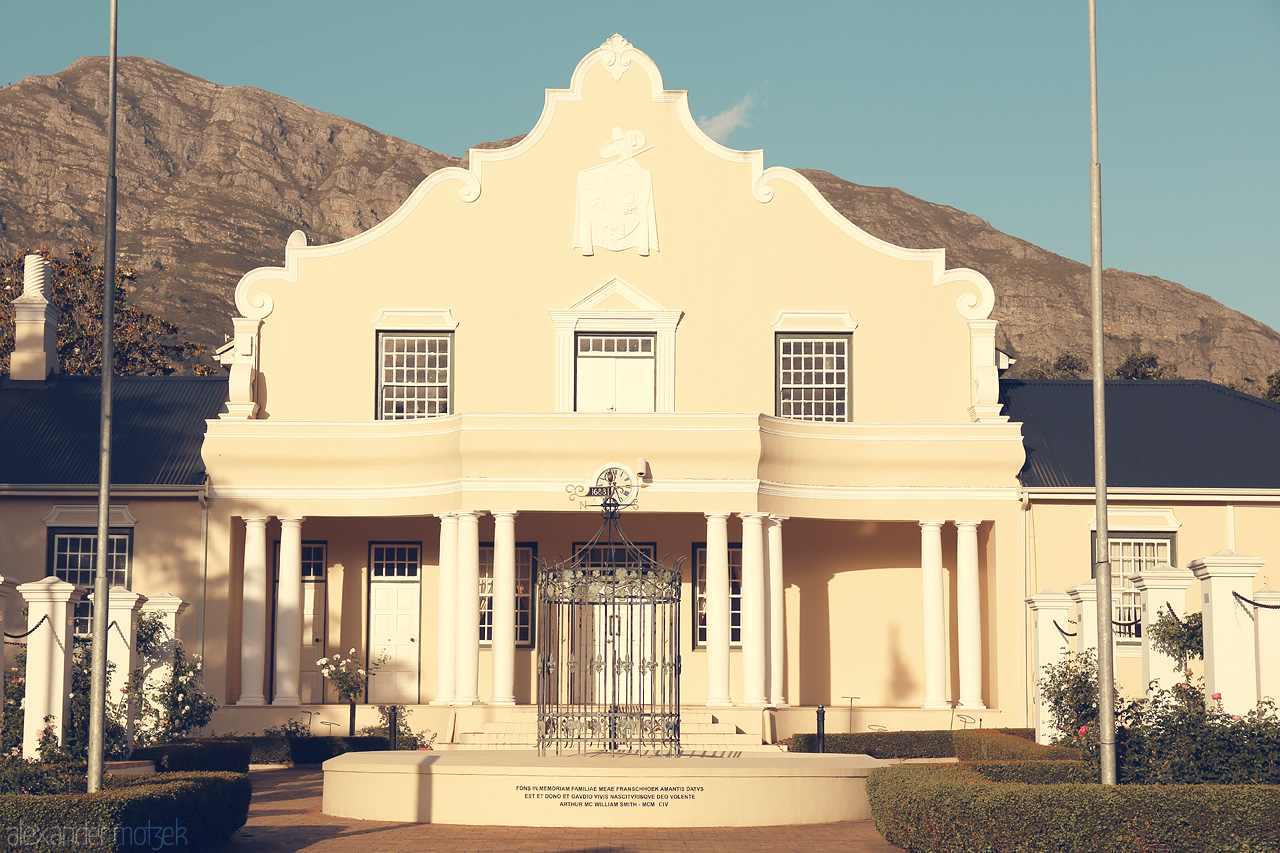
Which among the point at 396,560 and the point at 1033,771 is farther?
the point at 396,560

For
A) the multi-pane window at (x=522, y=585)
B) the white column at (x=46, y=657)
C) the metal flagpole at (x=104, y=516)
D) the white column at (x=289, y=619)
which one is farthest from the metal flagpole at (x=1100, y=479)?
the white column at (x=289, y=619)

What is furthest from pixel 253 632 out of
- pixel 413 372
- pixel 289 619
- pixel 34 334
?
pixel 34 334

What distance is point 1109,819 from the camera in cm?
1475

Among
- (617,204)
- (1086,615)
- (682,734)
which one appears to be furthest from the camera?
(617,204)

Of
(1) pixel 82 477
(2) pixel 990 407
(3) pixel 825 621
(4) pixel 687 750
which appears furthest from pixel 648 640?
(1) pixel 82 477

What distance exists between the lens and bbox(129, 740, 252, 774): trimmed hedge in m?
20.7

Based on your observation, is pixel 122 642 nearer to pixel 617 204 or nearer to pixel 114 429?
pixel 114 429

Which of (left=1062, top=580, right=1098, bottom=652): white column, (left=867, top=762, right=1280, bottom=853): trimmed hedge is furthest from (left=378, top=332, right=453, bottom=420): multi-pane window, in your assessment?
(left=867, top=762, right=1280, bottom=853): trimmed hedge

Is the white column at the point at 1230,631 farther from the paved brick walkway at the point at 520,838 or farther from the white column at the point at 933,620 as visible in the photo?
the white column at the point at 933,620

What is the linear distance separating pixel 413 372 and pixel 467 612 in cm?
578

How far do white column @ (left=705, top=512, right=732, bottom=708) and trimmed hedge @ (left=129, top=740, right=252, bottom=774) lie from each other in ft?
27.2

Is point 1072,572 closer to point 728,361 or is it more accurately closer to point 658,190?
point 728,361

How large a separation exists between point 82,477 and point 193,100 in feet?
520

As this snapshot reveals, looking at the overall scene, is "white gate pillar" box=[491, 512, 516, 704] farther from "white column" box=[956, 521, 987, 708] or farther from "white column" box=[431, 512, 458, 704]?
"white column" box=[956, 521, 987, 708]
